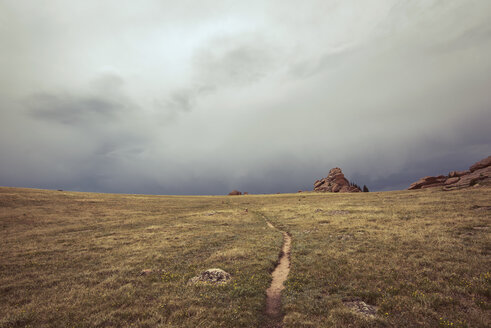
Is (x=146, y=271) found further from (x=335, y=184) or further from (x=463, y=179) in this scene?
(x=335, y=184)

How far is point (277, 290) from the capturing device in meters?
14.7

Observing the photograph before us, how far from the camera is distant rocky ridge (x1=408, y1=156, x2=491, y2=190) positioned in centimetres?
5956

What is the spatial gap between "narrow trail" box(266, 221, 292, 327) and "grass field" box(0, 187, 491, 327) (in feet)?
1.56

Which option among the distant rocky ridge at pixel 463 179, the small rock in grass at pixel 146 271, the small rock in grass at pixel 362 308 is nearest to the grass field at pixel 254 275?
the small rock in grass at pixel 362 308

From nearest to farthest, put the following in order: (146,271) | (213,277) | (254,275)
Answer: (213,277) < (254,275) < (146,271)

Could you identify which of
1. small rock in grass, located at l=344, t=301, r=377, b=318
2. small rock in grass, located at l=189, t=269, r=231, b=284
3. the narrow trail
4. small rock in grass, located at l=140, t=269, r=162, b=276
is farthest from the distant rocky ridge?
small rock in grass, located at l=140, t=269, r=162, b=276

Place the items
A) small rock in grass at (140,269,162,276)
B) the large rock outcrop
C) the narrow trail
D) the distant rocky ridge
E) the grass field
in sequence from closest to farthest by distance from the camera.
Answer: the grass field, the narrow trail, small rock in grass at (140,269,162,276), the distant rocky ridge, the large rock outcrop

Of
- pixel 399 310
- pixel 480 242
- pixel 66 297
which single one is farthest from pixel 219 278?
pixel 480 242

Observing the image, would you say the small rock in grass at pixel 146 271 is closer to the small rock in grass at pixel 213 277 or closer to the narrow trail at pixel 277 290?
the small rock in grass at pixel 213 277

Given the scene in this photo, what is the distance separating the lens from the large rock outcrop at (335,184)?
408ft

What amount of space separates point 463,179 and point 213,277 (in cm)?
8645

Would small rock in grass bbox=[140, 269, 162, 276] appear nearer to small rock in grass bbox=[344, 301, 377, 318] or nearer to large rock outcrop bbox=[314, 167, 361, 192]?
small rock in grass bbox=[344, 301, 377, 318]

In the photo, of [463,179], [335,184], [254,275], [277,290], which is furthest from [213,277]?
[335,184]

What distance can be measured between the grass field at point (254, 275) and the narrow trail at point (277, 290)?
47 centimetres
